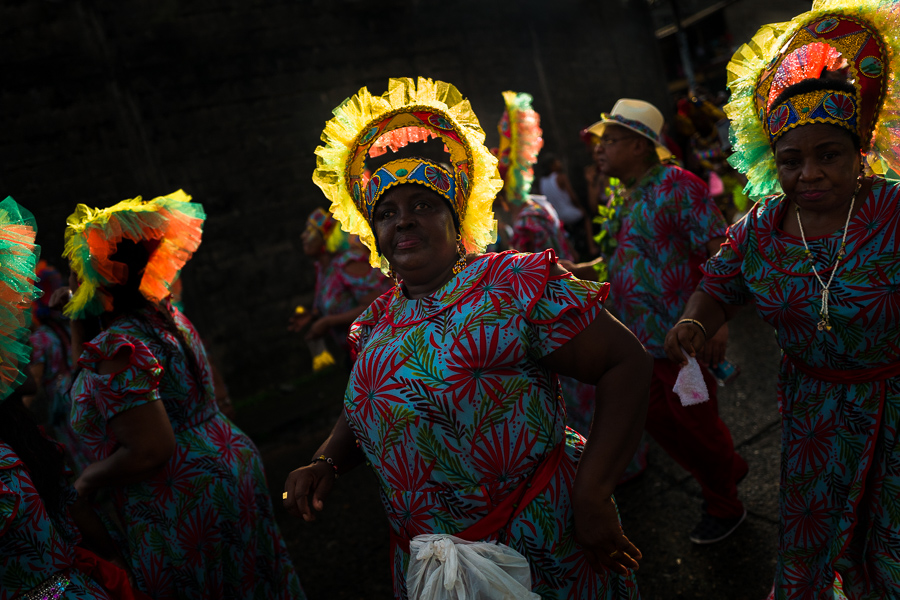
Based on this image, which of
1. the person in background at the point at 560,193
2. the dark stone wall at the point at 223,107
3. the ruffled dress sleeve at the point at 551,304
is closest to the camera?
the ruffled dress sleeve at the point at 551,304

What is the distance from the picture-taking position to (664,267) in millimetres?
3490

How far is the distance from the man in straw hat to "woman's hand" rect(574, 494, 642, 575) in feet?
5.62

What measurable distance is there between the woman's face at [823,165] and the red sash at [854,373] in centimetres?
53

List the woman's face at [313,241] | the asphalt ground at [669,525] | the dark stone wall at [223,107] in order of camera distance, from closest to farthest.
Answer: the asphalt ground at [669,525]
the woman's face at [313,241]
the dark stone wall at [223,107]

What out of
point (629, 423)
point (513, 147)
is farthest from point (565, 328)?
point (513, 147)

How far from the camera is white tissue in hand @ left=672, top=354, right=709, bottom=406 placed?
6.82 ft

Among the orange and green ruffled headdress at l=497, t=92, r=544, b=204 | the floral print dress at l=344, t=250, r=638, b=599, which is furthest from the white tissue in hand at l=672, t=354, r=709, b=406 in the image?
the orange and green ruffled headdress at l=497, t=92, r=544, b=204

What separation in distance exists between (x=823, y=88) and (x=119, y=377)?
2.60m

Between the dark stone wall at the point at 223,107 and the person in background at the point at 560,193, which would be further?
the person in background at the point at 560,193

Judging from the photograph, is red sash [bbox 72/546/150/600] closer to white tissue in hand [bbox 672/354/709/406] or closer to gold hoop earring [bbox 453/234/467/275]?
gold hoop earring [bbox 453/234/467/275]

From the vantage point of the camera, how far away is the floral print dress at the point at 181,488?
240cm

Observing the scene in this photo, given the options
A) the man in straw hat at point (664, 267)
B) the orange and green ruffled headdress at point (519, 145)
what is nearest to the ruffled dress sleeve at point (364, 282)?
the orange and green ruffled headdress at point (519, 145)

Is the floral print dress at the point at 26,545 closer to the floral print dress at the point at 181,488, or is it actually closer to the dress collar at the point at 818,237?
the floral print dress at the point at 181,488

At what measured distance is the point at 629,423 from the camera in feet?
5.56
